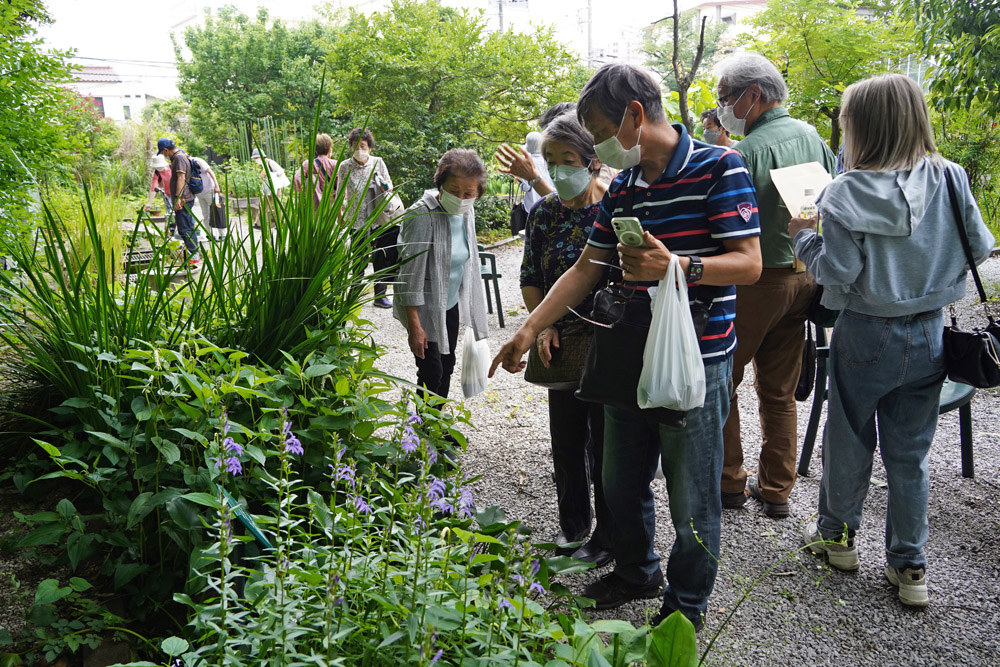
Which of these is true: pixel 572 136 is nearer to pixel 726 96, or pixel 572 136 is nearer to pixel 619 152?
pixel 619 152

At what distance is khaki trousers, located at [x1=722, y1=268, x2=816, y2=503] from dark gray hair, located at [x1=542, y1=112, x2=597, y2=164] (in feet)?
3.11

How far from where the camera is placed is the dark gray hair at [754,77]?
10.2ft

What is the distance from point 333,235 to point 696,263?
1.30m

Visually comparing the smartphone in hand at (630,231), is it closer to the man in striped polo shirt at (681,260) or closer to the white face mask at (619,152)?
the man in striped polo shirt at (681,260)

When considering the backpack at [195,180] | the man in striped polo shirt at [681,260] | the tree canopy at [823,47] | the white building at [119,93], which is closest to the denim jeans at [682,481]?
the man in striped polo shirt at [681,260]

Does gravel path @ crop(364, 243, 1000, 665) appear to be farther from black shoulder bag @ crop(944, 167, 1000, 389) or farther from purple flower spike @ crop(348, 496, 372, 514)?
black shoulder bag @ crop(944, 167, 1000, 389)

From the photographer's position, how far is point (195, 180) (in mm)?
8977

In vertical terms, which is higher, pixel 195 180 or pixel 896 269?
pixel 195 180

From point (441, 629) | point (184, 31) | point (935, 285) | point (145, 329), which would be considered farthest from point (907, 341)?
point (184, 31)

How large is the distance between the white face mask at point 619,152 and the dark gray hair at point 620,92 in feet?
0.15

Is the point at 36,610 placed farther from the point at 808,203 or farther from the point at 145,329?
the point at 808,203

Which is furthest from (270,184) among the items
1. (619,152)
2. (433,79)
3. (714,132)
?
(433,79)

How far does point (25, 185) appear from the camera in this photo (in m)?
3.39

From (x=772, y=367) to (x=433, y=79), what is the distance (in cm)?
1001
